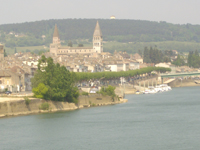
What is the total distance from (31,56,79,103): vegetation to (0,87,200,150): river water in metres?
2.60

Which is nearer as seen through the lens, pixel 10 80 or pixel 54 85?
pixel 54 85

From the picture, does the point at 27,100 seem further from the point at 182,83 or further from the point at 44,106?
the point at 182,83

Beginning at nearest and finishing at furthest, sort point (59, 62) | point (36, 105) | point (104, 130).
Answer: point (104, 130), point (36, 105), point (59, 62)

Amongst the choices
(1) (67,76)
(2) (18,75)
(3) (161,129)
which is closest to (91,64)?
(2) (18,75)

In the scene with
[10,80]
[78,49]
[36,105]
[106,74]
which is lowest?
[36,105]

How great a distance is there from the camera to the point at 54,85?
61.2 metres

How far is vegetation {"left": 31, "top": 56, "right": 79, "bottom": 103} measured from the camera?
195ft

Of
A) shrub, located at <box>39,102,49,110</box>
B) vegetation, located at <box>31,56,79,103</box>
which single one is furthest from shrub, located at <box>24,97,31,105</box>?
vegetation, located at <box>31,56,79,103</box>

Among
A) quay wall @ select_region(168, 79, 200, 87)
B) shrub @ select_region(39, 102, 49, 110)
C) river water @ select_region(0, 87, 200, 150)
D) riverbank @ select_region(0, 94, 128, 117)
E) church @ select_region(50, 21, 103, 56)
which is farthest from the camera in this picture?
church @ select_region(50, 21, 103, 56)

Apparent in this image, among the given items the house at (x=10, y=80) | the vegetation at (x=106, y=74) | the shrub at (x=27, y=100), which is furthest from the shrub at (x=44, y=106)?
the vegetation at (x=106, y=74)

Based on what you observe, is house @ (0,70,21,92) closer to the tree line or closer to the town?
the town

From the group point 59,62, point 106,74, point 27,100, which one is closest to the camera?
point 27,100

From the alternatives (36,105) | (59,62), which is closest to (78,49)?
(59,62)

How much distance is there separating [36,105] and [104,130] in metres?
11.8
